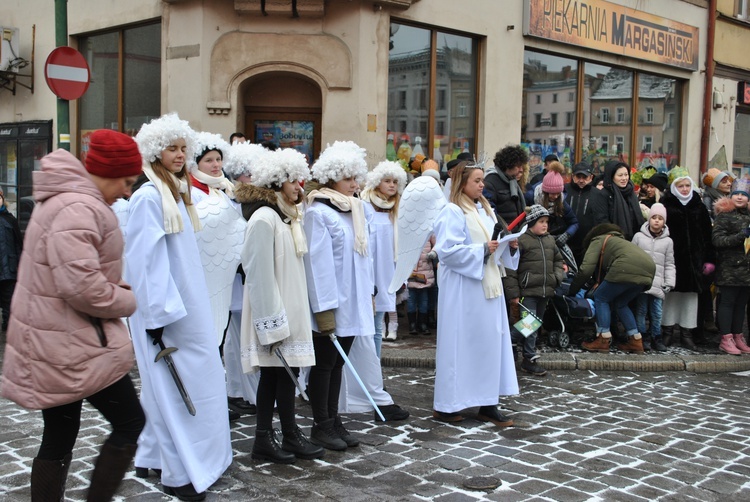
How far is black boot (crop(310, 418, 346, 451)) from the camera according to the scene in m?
5.75

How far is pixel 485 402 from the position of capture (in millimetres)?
6594

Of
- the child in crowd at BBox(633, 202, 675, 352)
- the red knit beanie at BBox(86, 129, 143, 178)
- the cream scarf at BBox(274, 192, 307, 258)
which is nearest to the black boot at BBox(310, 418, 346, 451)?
the cream scarf at BBox(274, 192, 307, 258)

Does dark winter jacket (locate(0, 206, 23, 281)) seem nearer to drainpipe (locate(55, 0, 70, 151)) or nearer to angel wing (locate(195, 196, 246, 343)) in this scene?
drainpipe (locate(55, 0, 70, 151))

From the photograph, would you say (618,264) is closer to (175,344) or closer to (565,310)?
(565,310)

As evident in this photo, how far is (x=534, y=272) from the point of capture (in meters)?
8.59

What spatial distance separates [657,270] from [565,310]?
1.22m

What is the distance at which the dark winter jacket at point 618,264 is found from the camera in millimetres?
9344

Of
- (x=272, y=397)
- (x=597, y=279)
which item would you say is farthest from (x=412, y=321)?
(x=272, y=397)

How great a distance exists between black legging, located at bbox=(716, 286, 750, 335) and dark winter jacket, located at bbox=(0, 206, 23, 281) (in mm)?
8404

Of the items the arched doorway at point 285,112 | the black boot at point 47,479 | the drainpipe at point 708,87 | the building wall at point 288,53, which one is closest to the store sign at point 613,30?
the drainpipe at point 708,87

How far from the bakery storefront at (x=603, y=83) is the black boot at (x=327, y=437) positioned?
9.71m

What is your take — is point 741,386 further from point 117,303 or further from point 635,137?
point 635,137

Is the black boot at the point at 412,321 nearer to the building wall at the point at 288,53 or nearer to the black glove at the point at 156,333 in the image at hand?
the building wall at the point at 288,53

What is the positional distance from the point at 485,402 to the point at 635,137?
1238 centimetres
